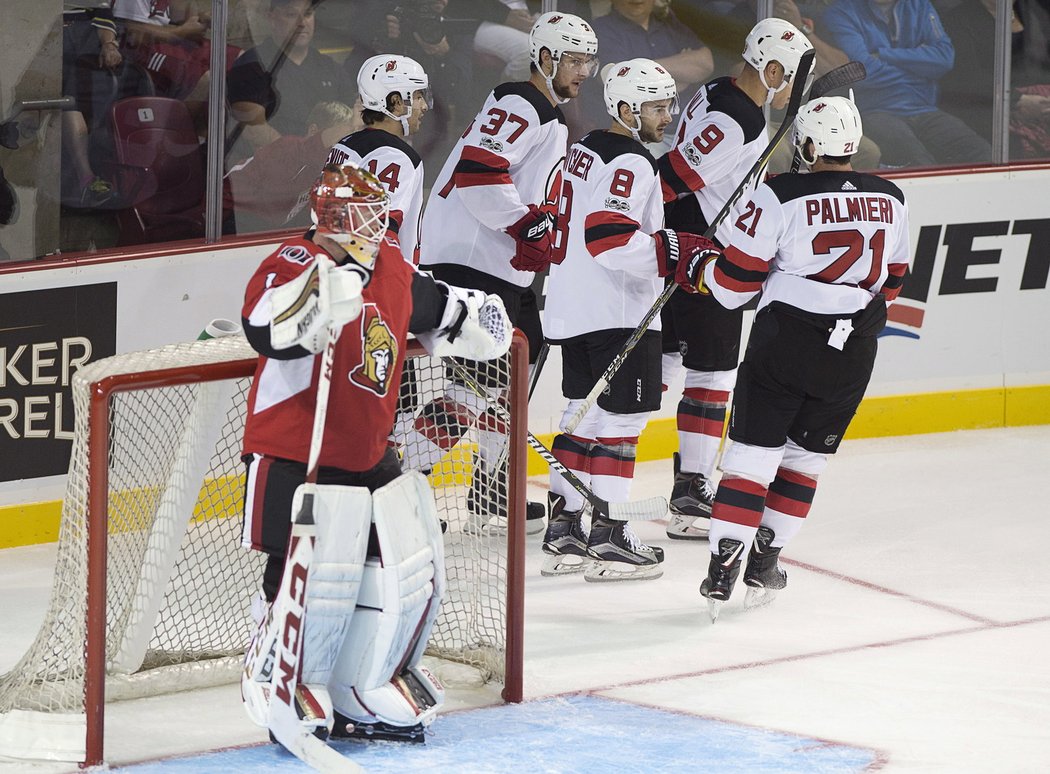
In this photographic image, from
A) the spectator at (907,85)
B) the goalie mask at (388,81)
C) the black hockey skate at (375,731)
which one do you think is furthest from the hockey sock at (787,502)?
the spectator at (907,85)

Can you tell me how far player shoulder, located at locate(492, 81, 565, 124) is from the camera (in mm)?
4918

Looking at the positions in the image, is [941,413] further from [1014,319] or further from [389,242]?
[389,242]

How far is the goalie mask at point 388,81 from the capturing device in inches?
187

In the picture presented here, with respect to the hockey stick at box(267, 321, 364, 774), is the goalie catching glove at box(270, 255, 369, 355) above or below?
above

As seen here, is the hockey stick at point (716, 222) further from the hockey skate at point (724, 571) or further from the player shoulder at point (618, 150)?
the hockey skate at point (724, 571)

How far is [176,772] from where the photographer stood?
3.30m

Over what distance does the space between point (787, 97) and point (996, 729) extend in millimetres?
2117

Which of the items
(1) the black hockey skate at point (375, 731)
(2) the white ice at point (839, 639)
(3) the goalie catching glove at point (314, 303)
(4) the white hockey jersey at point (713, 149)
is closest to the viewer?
(3) the goalie catching glove at point (314, 303)

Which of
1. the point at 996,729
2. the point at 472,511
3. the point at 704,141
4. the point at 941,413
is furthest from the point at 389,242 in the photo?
the point at 941,413

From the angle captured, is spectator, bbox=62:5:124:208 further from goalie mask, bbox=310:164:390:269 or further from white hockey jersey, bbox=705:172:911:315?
goalie mask, bbox=310:164:390:269

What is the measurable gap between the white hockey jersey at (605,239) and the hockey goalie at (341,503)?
119 cm

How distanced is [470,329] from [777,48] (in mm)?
1917

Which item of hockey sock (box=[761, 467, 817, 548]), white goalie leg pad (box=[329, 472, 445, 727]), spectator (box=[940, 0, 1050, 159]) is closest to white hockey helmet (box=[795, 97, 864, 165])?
hockey sock (box=[761, 467, 817, 548])

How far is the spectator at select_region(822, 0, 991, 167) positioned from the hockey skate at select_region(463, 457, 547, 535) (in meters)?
2.65
